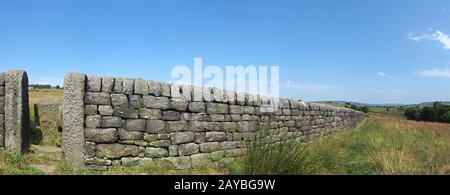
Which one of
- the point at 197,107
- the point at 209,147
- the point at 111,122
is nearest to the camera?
the point at 111,122

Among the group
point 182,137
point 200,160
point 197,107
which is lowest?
point 200,160

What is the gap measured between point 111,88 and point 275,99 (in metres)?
5.24

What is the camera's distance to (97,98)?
21.7 ft

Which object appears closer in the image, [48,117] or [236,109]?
[48,117]

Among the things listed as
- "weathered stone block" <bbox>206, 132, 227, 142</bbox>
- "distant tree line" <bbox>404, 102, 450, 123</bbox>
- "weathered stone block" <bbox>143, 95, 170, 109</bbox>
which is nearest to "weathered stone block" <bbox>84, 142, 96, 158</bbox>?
"weathered stone block" <bbox>143, 95, 170, 109</bbox>

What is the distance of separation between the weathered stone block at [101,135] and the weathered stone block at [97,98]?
0.44 meters

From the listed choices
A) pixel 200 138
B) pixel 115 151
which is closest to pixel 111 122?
pixel 115 151

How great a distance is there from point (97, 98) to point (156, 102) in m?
1.04

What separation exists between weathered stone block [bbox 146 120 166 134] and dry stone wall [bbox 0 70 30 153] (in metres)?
2.06

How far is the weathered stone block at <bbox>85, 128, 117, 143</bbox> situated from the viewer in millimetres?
6570

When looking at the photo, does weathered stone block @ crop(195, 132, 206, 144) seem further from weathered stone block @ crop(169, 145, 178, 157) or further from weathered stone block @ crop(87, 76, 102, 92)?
weathered stone block @ crop(87, 76, 102, 92)

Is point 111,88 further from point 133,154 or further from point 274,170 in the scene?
point 274,170

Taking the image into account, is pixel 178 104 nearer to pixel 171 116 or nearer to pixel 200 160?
pixel 171 116
